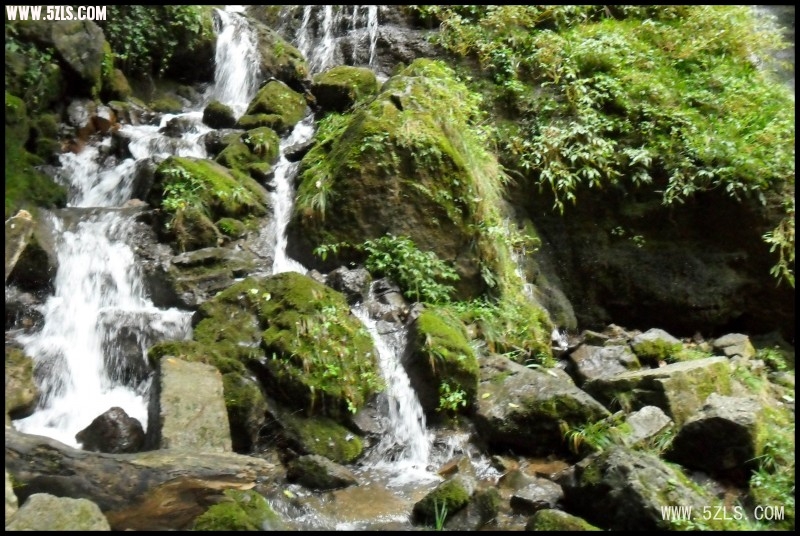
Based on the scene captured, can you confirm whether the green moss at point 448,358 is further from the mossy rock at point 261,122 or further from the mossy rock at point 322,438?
the mossy rock at point 261,122

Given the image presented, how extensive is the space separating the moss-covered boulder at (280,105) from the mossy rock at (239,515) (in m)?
7.49

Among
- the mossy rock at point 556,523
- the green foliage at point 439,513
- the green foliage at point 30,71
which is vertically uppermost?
the green foliage at point 30,71

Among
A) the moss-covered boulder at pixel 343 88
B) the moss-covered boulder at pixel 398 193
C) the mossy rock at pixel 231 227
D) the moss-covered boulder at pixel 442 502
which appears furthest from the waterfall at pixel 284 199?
the moss-covered boulder at pixel 442 502

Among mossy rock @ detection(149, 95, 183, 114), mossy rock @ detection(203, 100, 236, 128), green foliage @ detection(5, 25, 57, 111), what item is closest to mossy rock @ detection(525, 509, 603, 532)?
mossy rock @ detection(203, 100, 236, 128)

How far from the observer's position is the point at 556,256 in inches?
378

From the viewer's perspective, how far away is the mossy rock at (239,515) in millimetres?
3584

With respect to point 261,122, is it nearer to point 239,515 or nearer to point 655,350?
point 655,350

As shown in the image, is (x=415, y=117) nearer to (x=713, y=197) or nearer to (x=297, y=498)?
(x=713, y=197)

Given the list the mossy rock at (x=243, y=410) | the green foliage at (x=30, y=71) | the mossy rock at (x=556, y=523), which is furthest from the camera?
the green foliage at (x=30, y=71)

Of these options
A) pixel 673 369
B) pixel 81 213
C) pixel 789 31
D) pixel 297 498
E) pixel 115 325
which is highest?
pixel 789 31

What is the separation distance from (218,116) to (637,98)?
721cm

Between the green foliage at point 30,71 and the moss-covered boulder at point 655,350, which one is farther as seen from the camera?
the green foliage at point 30,71

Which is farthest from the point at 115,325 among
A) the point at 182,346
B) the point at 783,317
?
the point at 783,317

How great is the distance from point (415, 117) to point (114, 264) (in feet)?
14.2
